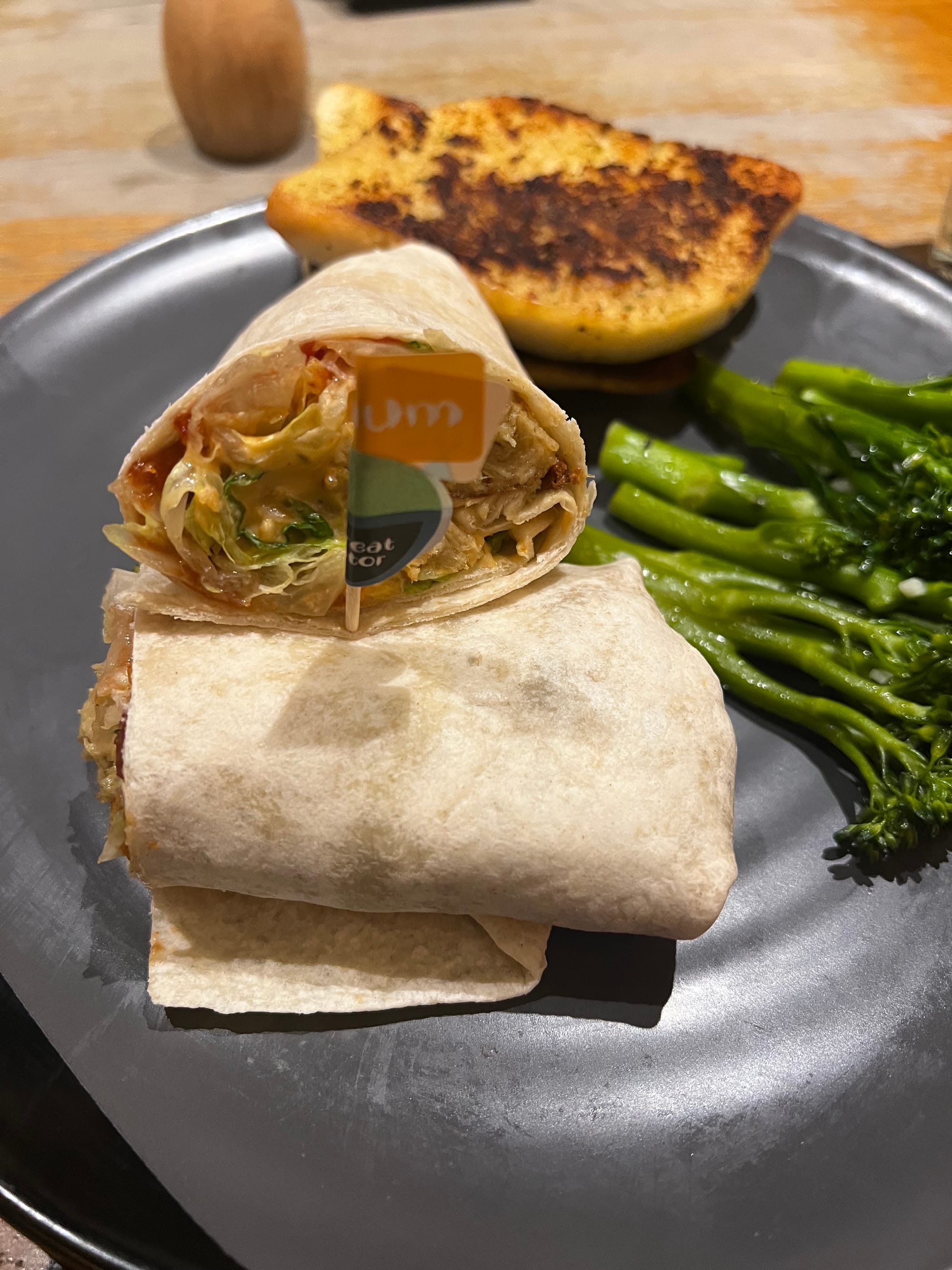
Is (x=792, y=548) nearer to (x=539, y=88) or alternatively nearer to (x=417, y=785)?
(x=417, y=785)

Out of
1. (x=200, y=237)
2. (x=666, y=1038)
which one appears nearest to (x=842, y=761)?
(x=666, y=1038)

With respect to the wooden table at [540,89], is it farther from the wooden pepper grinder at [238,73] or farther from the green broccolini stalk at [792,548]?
the green broccolini stalk at [792,548]

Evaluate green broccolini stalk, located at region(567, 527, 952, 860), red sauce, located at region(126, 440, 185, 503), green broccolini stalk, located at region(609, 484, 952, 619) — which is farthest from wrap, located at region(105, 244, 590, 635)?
green broccolini stalk, located at region(609, 484, 952, 619)

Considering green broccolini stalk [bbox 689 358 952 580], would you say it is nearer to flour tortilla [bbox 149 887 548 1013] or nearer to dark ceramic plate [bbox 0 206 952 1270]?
dark ceramic plate [bbox 0 206 952 1270]

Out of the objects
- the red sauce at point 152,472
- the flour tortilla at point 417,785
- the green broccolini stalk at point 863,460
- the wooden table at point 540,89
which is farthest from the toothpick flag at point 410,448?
the wooden table at point 540,89

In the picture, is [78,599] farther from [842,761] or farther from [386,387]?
[842,761]

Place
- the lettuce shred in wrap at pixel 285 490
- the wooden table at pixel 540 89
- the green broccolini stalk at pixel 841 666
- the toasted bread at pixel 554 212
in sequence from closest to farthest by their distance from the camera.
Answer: the lettuce shred in wrap at pixel 285 490 < the green broccolini stalk at pixel 841 666 < the toasted bread at pixel 554 212 < the wooden table at pixel 540 89
